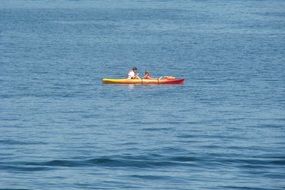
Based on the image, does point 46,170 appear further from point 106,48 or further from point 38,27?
point 38,27

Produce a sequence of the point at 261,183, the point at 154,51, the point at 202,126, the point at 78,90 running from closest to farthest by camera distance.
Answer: the point at 261,183, the point at 202,126, the point at 78,90, the point at 154,51

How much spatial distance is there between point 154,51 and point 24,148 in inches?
2549

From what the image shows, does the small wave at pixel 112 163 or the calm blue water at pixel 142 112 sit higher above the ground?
the calm blue water at pixel 142 112

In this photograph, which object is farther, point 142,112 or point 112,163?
point 142,112

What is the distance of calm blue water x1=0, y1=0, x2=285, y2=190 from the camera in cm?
4578

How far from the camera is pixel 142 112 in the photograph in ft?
238

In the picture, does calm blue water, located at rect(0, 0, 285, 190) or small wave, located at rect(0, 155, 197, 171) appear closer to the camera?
calm blue water, located at rect(0, 0, 285, 190)

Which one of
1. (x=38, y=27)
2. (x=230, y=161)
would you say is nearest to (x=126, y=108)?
(x=230, y=161)

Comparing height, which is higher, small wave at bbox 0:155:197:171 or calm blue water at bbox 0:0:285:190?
calm blue water at bbox 0:0:285:190

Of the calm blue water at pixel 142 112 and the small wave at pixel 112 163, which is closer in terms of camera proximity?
the calm blue water at pixel 142 112

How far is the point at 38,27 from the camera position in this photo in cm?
15562

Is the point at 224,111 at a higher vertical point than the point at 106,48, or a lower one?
lower

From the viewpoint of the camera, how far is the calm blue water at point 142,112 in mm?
45781

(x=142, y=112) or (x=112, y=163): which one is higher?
(x=142, y=112)
